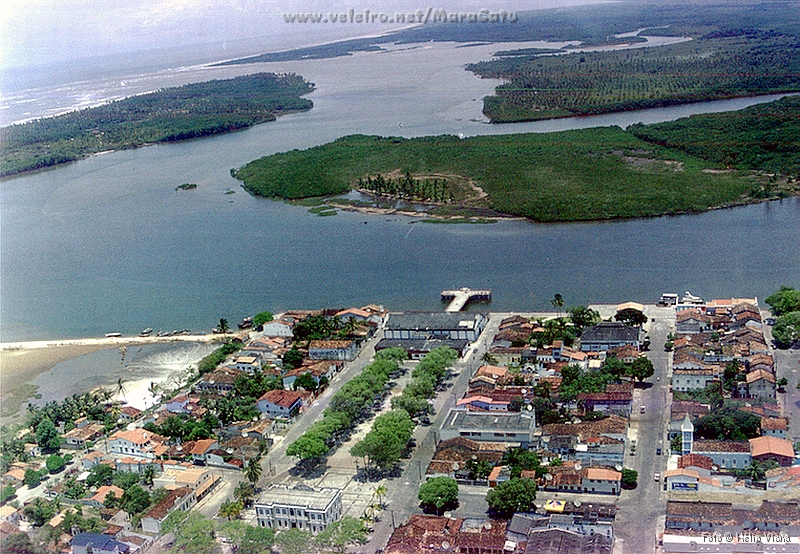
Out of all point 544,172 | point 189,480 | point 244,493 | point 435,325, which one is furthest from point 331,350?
point 544,172

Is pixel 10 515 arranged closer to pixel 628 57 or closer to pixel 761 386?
pixel 761 386

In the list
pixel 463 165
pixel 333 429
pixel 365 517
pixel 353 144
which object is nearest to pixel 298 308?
pixel 333 429

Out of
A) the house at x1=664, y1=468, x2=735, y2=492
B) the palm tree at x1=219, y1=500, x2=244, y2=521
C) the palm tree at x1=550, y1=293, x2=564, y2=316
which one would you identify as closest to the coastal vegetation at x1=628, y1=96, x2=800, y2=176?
the palm tree at x1=550, y1=293, x2=564, y2=316

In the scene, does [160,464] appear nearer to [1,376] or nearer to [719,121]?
[1,376]

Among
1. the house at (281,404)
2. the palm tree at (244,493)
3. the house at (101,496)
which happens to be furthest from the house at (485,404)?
the house at (101,496)

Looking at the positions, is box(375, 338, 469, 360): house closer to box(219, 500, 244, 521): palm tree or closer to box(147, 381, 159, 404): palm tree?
box(147, 381, 159, 404): palm tree
